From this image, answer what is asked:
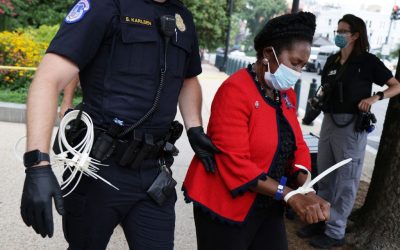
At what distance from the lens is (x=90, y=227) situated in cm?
193

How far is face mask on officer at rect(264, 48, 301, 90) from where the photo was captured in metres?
2.04

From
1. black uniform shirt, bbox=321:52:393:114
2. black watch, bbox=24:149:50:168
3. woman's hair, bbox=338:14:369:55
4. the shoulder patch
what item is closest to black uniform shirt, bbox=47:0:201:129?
the shoulder patch

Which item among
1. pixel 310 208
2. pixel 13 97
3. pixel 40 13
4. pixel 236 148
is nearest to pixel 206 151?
pixel 236 148

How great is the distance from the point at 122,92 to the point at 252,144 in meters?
0.61

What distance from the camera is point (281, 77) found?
205 centimetres

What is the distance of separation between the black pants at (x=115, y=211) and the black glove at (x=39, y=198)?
1.06 feet

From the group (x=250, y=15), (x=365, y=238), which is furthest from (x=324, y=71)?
(x=250, y=15)

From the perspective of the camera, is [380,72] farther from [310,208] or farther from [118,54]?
[118,54]

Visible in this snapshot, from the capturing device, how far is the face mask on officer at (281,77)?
2043 millimetres

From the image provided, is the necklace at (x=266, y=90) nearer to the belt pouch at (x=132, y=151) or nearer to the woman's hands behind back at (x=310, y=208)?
the woman's hands behind back at (x=310, y=208)

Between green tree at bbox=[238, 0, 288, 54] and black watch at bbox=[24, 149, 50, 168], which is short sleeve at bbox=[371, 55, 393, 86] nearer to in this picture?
black watch at bbox=[24, 149, 50, 168]

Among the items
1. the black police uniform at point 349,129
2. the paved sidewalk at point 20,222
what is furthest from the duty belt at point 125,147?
the black police uniform at point 349,129

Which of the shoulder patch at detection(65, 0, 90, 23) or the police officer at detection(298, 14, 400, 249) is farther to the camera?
the police officer at detection(298, 14, 400, 249)

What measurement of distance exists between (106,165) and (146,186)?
20 cm
